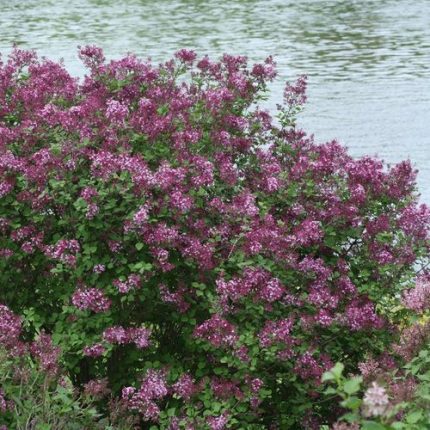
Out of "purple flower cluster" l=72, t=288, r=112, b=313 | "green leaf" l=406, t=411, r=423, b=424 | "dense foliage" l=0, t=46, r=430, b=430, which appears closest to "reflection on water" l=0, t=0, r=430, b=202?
"dense foliage" l=0, t=46, r=430, b=430

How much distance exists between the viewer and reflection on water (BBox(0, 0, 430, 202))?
13938 mm

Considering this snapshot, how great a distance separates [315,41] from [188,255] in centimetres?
1873

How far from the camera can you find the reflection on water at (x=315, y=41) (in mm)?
13938

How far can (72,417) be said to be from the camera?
3889 mm

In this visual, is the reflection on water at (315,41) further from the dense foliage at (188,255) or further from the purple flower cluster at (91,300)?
the purple flower cluster at (91,300)

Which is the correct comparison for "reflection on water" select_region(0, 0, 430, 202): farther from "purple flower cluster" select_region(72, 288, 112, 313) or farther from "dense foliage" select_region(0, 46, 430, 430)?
"purple flower cluster" select_region(72, 288, 112, 313)

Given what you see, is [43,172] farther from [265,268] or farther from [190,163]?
[265,268]

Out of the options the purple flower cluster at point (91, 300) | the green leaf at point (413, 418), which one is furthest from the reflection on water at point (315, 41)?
the green leaf at point (413, 418)

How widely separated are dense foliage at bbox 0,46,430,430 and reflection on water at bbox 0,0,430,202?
590cm

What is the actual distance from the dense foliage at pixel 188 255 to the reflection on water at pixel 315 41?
232 inches

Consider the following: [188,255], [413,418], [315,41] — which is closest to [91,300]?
[188,255]

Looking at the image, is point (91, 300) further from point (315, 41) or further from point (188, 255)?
point (315, 41)

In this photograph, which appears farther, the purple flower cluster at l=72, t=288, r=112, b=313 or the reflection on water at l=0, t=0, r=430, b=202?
the reflection on water at l=0, t=0, r=430, b=202

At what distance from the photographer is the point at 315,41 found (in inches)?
882
